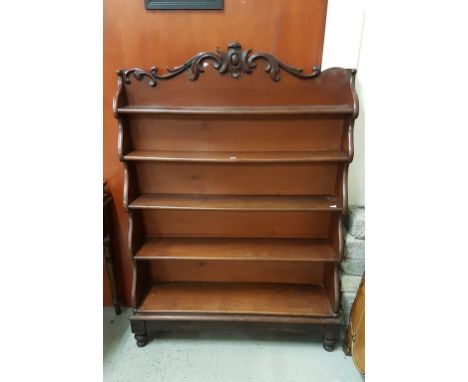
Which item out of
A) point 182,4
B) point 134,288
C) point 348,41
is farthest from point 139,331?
point 348,41

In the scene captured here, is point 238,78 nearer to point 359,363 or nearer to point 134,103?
point 134,103

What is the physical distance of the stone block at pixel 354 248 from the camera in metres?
1.74

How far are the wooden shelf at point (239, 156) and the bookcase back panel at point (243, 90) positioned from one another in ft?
0.85

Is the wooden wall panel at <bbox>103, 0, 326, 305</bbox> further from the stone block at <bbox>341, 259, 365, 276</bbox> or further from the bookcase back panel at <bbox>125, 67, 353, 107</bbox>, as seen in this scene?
the stone block at <bbox>341, 259, 365, 276</bbox>

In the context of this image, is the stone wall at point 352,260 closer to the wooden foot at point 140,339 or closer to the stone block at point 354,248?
the stone block at point 354,248

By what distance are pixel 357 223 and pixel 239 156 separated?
75 cm

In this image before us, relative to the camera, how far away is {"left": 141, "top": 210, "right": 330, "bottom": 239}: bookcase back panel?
1.88 m

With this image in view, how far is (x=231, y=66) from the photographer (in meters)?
1.59

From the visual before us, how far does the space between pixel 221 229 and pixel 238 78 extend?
882 mm

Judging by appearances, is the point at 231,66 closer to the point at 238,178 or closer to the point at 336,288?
the point at 238,178

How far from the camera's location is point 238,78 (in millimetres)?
1627
